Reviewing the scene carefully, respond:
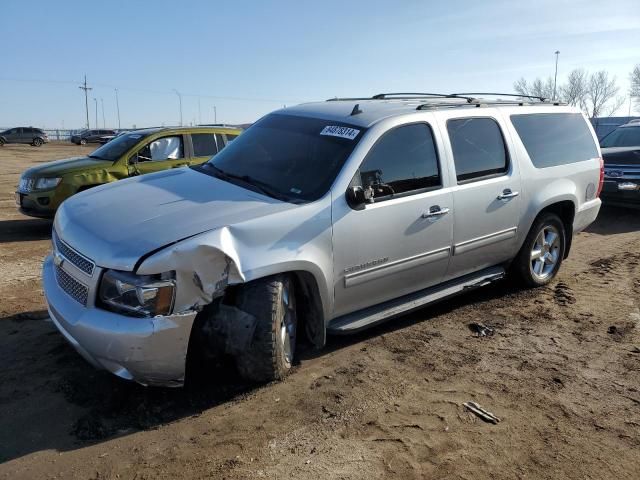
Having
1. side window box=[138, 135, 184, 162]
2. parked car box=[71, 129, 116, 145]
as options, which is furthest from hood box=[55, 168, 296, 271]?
parked car box=[71, 129, 116, 145]

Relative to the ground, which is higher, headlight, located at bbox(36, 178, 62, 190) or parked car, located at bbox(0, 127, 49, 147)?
parked car, located at bbox(0, 127, 49, 147)

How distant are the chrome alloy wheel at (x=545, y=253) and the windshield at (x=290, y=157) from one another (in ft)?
8.49

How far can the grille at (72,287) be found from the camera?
331 cm

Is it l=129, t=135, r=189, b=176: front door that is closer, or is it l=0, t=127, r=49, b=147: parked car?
l=129, t=135, r=189, b=176: front door

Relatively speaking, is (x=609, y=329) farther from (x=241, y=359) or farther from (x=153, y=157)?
(x=153, y=157)

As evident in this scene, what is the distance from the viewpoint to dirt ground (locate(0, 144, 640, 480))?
2.97 metres

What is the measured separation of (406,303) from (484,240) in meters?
1.05

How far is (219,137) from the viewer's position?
962cm

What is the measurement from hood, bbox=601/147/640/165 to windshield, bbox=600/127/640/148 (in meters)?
0.66

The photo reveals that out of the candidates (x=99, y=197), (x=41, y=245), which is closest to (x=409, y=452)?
(x=99, y=197)

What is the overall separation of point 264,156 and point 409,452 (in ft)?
8.23

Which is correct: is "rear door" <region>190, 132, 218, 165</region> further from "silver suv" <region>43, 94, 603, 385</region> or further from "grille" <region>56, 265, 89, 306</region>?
"grille" <region>56, 265, 89, 306</region>

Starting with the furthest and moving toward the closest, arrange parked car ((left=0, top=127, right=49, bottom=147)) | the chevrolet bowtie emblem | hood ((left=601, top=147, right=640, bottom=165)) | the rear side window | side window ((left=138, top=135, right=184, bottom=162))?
parked car ((left=0, top=127, right=49, bottom=147)), hood ((left=601, top=147, right=640, bottom=165)), side window ((left=138, top=135, right=184, bottom=162)), the rear side window, the chevrolet bowtie emblem

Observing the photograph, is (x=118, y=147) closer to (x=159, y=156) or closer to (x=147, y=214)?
(x=159, y=156)
